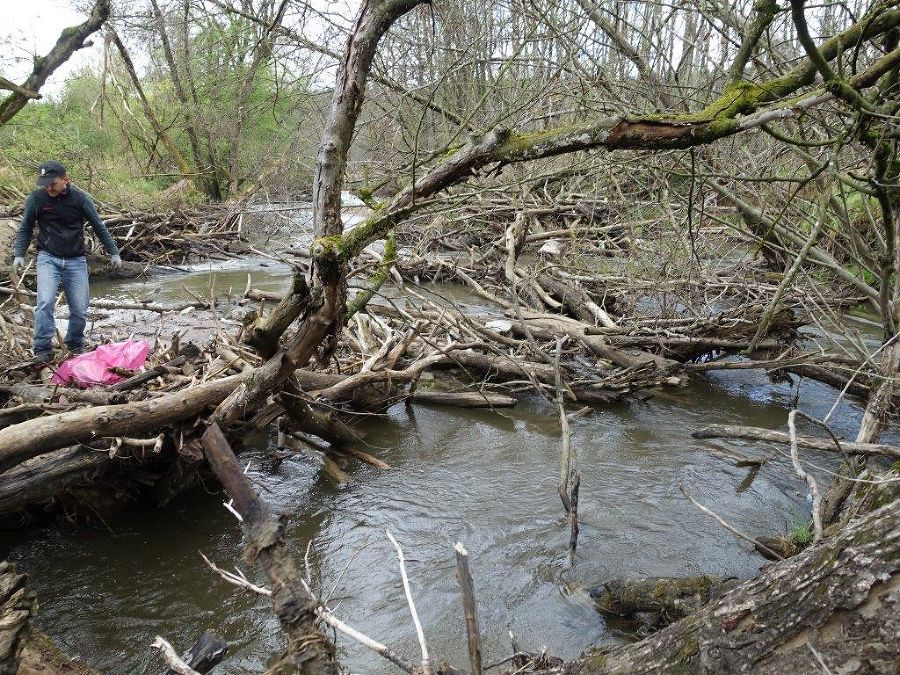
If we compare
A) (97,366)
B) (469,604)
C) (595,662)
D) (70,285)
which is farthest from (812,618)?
(70,285)

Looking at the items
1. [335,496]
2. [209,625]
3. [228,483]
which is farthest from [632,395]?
[228,483]

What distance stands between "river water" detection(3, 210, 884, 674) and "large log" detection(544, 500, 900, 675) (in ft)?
5.09

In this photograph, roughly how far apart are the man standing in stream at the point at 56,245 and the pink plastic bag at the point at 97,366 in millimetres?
1012

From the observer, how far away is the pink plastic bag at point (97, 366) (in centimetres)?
486

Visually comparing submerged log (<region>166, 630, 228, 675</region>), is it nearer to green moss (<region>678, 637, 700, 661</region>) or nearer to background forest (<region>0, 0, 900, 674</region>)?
background forest (<region>0, 0, 900, 674</region>)

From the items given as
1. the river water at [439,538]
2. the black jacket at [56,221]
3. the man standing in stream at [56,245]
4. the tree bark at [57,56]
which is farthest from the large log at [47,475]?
the tree bark at [57,56]

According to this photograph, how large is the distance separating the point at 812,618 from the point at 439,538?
10.6ft

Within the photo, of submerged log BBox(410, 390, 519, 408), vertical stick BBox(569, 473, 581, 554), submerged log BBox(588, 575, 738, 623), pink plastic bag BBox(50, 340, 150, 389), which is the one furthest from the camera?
submerged log BBox(410, 390, 519, 408)

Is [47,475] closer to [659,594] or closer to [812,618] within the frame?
[659,594]

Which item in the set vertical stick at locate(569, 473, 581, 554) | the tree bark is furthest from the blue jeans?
vertical stick at locate(569, 473, 581, 554)

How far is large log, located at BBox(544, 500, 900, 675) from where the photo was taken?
1.51 meters

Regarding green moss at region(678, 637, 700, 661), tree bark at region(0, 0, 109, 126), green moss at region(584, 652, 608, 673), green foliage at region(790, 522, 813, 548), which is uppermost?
tree bark at region(0, 0, 109, 126)

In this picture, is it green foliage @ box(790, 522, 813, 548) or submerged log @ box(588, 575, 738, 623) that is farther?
green foliage @ box(790, 522, 813, 548)

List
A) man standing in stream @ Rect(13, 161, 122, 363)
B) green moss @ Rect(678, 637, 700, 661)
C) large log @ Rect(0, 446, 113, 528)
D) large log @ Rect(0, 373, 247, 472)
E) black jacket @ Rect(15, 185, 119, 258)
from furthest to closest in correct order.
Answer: black jacket @ Rect(15, 185, 119, 258) < man standing in stream @ Rect(13, 161, 122, 363) < large log @ Rect(0, 446, 113, 528) < large log @ Rect(0, 373, 247, 472) < green moss @ Rect(678, 637, 700, 661)
